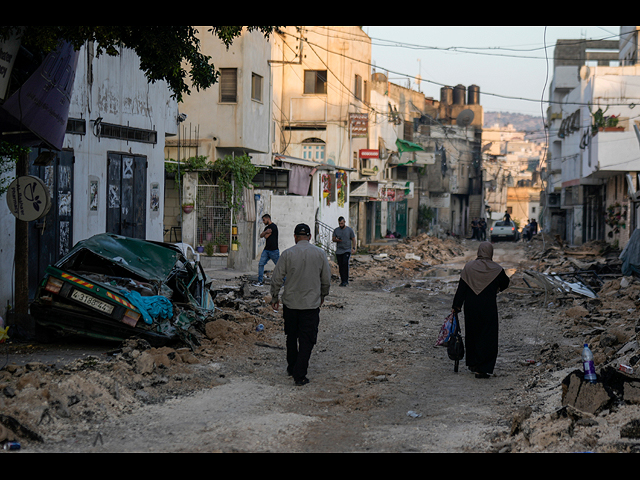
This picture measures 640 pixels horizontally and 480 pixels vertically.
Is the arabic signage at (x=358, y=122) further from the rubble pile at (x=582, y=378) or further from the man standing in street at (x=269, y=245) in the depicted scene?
the rubble pile at (x=582, y=378)

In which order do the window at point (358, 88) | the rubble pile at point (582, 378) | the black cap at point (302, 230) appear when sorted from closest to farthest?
the rubble pile at point (582, 378) < the black cap at point (302, 230) < the window at point (358, 88)

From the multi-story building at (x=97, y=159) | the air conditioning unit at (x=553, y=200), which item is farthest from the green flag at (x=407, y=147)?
the multi-story building at (x=97, y=159)

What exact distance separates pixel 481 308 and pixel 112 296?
15.9 ft

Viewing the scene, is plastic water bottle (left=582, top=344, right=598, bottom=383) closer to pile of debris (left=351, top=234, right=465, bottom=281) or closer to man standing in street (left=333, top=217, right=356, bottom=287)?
man standing in street (left=333, top=217, right=356, bottom=287)

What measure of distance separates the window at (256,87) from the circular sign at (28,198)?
1790 centimetres

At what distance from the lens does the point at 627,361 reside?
8.17 m

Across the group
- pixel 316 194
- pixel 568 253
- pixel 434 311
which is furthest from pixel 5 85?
pixel 568 253

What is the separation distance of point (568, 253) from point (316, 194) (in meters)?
→ 11.9

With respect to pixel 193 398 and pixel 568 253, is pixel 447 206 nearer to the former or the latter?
pixel 568 253

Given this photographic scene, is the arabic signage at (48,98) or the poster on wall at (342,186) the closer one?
the arabic signage at (48,98)

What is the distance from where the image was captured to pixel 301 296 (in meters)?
8.55

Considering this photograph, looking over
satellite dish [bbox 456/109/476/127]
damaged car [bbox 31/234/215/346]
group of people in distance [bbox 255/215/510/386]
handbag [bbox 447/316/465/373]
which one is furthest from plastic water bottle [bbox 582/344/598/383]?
satellite dish [bbox 456/109/476/127]

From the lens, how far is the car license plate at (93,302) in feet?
30.2

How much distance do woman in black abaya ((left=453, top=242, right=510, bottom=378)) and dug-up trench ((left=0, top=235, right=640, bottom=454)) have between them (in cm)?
28
